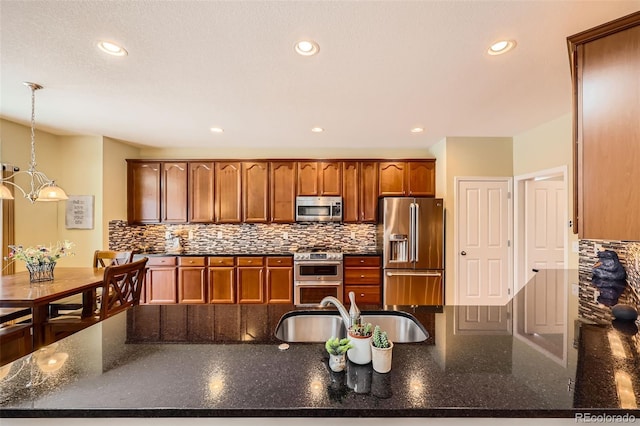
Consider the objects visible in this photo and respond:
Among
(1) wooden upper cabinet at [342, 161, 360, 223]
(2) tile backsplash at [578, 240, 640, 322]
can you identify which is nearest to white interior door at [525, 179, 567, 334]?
(2) tile backsplash at [578, 240, 640, 322]

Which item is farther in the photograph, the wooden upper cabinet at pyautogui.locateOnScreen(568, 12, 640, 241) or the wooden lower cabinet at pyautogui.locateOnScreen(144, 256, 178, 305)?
the wooden lower cabinet at pyautogui.locateOnScreen(144, 256, 178, 305)

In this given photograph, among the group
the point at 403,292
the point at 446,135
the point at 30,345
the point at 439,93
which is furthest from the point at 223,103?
the point at 403,292

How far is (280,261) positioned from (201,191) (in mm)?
1644

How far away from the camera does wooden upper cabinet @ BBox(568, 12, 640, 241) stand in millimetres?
1302

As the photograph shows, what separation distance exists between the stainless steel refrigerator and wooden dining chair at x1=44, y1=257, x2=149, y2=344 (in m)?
2.90

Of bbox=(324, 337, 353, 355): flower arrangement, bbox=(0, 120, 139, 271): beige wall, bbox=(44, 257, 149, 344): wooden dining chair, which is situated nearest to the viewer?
bbox=(324, 337, 353, 355): flower arrangement

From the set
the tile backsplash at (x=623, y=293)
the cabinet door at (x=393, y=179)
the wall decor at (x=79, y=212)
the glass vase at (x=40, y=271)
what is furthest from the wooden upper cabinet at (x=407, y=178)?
the wall decor at (x=79, y=212)

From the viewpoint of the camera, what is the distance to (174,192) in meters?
4.30

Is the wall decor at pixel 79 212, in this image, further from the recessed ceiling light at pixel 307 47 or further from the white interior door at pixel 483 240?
the white interior door at pixel 483 240

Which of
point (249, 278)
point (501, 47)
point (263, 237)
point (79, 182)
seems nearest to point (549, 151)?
point (501, 47)

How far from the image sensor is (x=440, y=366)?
0.93m

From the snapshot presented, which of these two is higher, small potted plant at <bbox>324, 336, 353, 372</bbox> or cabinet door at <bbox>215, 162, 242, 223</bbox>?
cabinet door at <bbox>215, 162, 242, 223</bbox>

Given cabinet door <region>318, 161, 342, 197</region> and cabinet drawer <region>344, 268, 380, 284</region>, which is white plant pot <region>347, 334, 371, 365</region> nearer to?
cabinet drawer <region>344, 268, 380, 284</region>

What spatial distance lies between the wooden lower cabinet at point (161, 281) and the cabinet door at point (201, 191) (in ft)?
2.37
